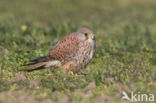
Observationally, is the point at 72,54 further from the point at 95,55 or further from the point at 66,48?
the point at 95,55

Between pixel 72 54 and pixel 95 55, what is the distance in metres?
1.13

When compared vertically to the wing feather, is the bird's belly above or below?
below

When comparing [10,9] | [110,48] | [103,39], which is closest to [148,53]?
[110,48]

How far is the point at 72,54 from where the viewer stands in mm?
6957

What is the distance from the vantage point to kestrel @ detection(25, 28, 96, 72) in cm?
694

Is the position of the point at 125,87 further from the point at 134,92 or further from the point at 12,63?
the point at 12,63

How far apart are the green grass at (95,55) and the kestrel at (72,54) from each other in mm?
147

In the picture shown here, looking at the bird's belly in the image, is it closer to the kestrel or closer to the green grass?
the kestrel

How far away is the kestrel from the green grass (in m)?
0.15

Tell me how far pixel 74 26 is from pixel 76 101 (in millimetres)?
5568

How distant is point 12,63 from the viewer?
23.8 ft

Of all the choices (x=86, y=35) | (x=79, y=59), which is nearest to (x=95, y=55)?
(x=86, y=35)

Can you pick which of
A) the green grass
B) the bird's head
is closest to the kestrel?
the bird's head

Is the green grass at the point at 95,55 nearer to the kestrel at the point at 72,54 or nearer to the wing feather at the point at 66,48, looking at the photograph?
the kestrel at the point at 72,54
